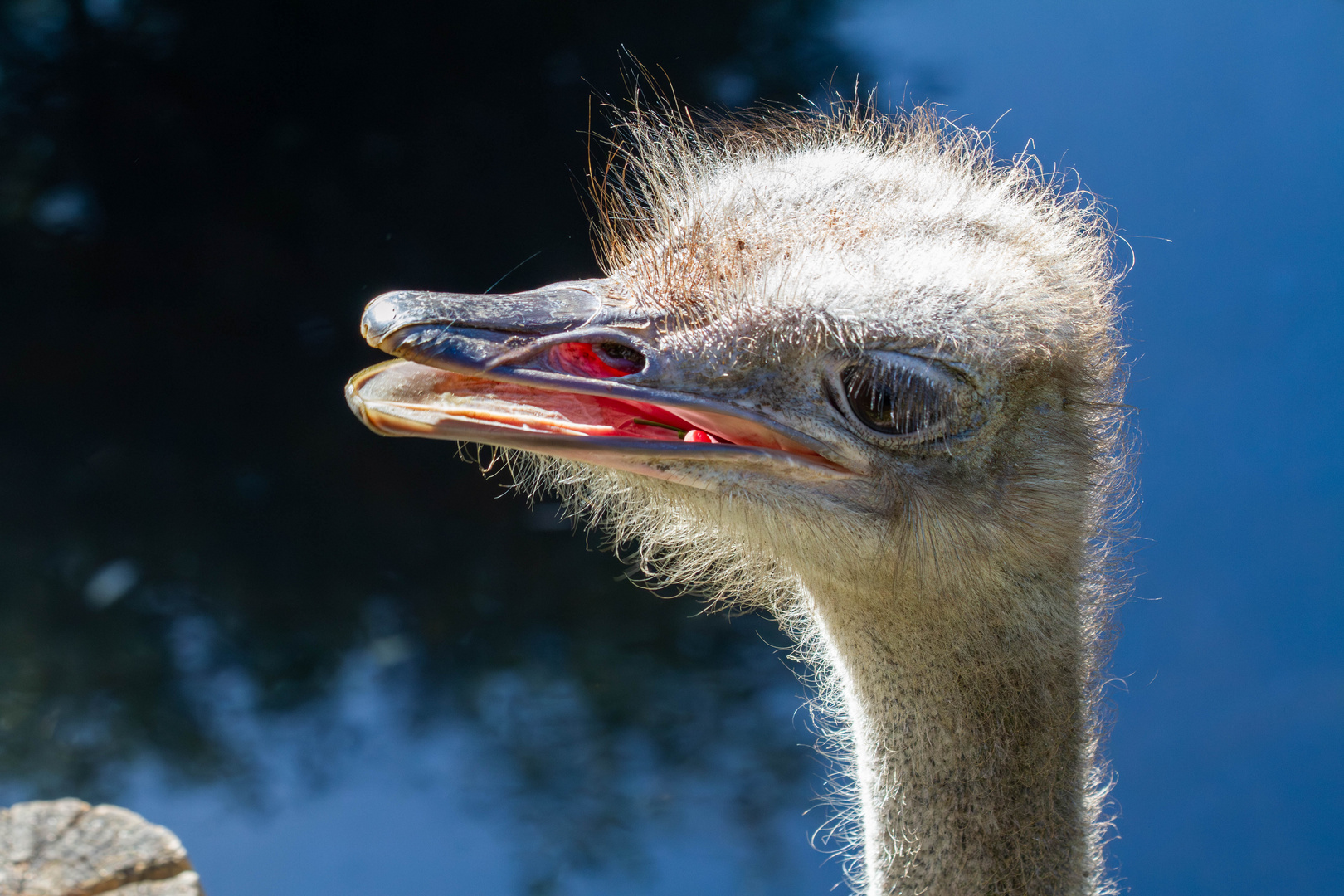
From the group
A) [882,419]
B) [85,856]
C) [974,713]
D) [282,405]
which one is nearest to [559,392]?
[882,419]

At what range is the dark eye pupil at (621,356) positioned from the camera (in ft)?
3.26

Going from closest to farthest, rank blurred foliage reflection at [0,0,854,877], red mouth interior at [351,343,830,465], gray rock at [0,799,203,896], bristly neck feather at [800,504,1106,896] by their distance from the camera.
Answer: red mouth interior at [351,343,830,465]
bristly neck feather at [800,504,1106,896]
gray rock at [0,799,203,896]
blurred foliage reflection at [0,0,854,877]

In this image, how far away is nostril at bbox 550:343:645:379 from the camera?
98 cm

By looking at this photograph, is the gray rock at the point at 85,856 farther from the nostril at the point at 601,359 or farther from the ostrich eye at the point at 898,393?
the ostrich eye at the point at 898,393

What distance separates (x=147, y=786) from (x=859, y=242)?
2.61 metres

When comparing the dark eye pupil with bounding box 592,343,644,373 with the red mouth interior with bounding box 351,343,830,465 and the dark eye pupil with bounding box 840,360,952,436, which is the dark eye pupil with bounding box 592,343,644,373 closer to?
the red mouth interior with bounding box 351,343,830,465

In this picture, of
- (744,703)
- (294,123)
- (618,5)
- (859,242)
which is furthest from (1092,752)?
(294,123)

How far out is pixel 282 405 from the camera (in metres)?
3.13

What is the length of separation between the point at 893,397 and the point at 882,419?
28 mm

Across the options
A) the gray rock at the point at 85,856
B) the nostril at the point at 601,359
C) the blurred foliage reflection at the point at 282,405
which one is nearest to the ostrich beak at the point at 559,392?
the nostril at the point at 601,359

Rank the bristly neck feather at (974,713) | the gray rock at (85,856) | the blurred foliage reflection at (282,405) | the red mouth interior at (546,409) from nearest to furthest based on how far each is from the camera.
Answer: the red mouth interior at (546,409), the bristly neck feather at (974,713), the gray rock at (85,856), the blurred foliage reflection at (282,405)

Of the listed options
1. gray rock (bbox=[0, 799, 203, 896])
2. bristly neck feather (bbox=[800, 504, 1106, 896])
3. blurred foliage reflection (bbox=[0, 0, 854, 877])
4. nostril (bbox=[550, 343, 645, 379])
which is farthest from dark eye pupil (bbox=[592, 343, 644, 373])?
blurred foliage reflection (bbox=[0, 0, 854, 877])

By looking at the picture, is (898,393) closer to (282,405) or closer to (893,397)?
(893,397)

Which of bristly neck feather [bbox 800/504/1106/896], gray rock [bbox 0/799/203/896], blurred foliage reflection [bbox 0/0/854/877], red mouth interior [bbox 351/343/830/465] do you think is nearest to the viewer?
red mouth interior [bbox 351/343/830/465]
